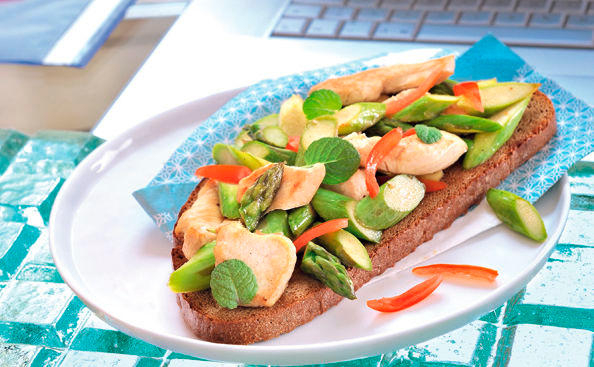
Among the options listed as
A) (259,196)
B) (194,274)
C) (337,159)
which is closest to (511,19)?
(337,159)

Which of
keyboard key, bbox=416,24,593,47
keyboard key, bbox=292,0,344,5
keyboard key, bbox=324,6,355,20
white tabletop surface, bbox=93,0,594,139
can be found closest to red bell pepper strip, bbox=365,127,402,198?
white tabletop surface, bbox=93,0,594,139

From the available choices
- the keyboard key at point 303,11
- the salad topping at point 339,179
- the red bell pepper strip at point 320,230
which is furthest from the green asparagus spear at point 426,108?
the keyboard key at point 303,11

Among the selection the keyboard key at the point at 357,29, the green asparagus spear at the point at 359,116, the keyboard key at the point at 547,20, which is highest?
the green asparagus spear at the point at 359,116

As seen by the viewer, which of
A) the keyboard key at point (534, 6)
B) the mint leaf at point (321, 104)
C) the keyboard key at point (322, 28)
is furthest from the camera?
the keyboard key at point (322, 28)

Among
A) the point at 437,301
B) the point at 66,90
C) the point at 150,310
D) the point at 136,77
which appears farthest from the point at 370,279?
the point at 66,90

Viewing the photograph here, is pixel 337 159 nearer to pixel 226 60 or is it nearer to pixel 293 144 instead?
pixel 293 144

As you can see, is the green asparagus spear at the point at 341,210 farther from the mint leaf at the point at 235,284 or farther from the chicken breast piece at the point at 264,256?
the mint leaf at the point at 235,284
